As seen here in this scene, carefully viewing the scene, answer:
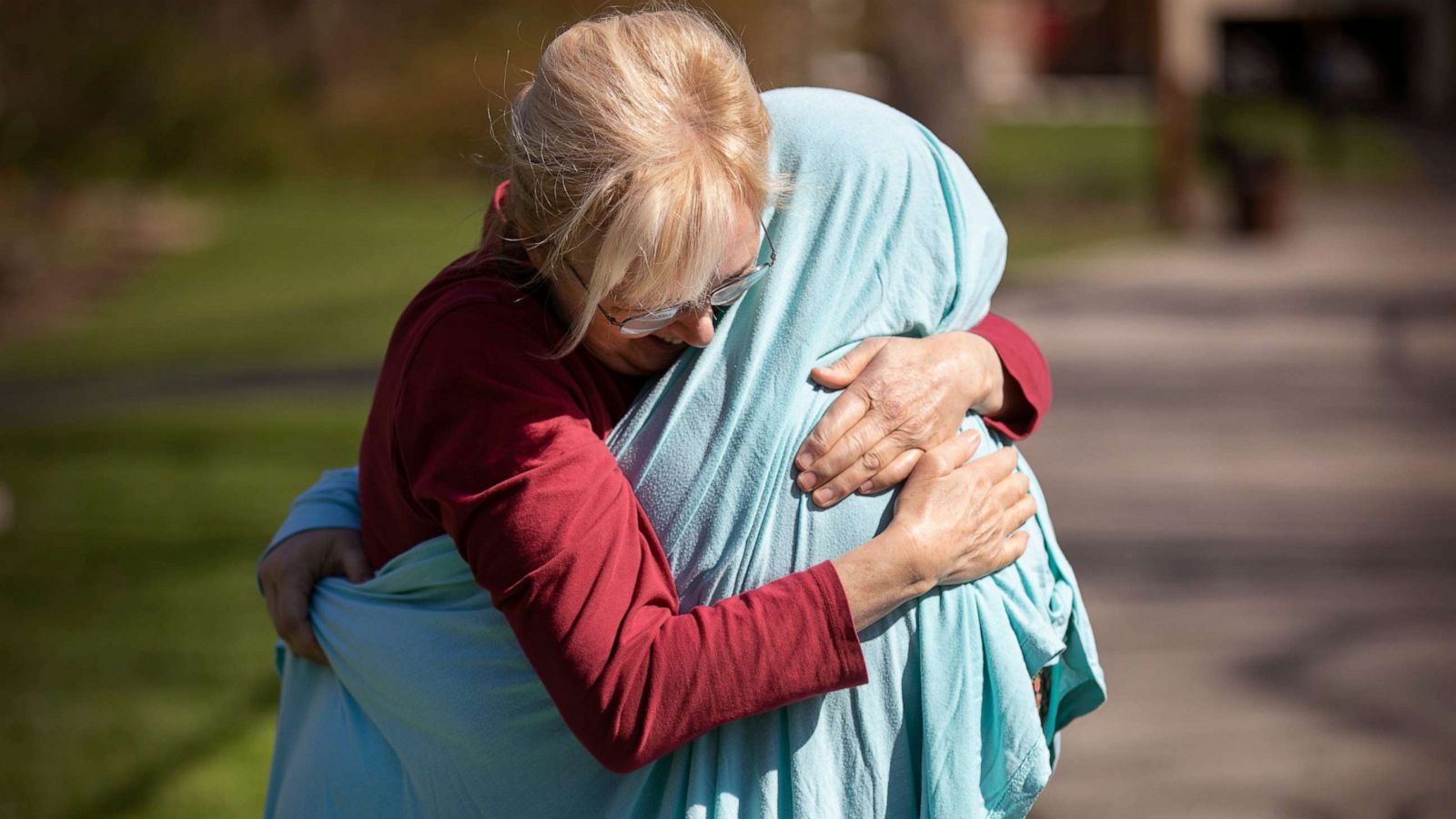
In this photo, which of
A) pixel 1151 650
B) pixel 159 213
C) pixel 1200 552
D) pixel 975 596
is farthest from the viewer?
pixel 159 213

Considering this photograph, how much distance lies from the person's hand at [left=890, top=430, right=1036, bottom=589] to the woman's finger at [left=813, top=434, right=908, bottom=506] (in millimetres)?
53

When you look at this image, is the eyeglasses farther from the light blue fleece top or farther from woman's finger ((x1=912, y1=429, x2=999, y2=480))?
woman's finger ((x1=912, y1=429, x2=999, y2=480))

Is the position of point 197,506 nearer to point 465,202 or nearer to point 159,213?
point 159,213

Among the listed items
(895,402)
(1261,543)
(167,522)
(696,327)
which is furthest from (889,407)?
(167,522)

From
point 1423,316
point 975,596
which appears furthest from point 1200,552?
point 1423,316

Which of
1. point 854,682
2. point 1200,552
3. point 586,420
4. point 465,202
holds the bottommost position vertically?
point 465,202

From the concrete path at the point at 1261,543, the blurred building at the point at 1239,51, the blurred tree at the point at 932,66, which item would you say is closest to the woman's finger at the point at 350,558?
the concrete path at the point at 1261,543

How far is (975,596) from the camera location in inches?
69.3

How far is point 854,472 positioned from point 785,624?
21cm

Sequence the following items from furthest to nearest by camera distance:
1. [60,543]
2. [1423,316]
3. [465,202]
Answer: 1. [465,202]
2. [1423,316]
3. [60,543]

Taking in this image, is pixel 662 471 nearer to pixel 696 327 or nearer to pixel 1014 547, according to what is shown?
pixel 696 327

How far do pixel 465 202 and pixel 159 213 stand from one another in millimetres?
4780

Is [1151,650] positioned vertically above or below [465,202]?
above

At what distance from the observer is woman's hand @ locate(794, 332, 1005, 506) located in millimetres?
1716
